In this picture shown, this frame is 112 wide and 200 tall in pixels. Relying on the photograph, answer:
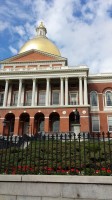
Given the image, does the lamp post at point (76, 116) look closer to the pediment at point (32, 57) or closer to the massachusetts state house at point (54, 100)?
the massachusetts state house at point (54, 100)

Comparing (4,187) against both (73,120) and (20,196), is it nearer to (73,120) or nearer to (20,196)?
(20,196)

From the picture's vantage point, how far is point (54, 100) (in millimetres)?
38688

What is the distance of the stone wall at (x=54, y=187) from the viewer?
6.35m

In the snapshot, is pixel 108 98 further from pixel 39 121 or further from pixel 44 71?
pixel 39 121

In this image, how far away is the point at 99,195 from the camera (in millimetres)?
6336

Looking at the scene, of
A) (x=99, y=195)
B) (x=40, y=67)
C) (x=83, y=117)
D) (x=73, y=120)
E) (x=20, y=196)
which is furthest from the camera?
(x=40, y=67)

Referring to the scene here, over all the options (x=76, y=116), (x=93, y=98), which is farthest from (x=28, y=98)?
(x=93, y=98)

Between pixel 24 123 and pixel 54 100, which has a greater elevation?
pixel 54 100

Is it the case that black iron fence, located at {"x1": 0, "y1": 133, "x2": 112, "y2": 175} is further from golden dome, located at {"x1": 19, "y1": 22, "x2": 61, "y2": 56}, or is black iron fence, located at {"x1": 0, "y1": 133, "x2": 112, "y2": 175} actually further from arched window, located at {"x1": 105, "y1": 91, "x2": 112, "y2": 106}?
golden dome, located at {"x1": 19, "y1": 22, "x2": 61, "y2": 56}

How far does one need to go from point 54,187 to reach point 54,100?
32176 millimetres

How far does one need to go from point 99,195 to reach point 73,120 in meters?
30.4

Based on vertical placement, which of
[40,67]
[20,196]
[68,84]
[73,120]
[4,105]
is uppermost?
[40,67]

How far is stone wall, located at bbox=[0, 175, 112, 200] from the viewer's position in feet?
20.8

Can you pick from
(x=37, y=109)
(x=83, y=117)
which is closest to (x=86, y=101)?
(x=83, y=117)
